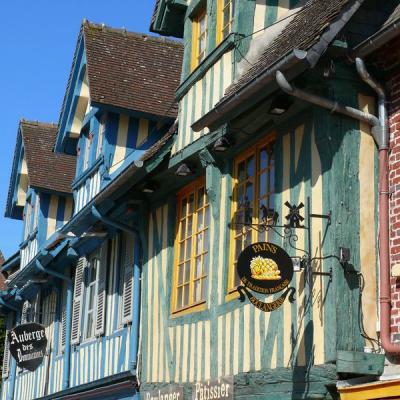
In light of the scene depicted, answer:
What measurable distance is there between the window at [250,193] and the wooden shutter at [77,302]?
6288 mm

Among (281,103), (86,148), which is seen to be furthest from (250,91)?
(86,148)

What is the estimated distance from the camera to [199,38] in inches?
487

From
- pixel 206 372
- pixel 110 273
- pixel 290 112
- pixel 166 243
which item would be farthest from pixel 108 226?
pixel 290 112

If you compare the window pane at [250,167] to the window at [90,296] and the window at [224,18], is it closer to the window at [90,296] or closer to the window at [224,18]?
the window at [224,18]

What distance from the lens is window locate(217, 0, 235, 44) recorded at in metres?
11.2

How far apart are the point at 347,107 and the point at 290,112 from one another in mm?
1065

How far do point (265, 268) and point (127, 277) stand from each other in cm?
605

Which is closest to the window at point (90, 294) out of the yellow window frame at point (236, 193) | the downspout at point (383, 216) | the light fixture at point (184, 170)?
the light fixture at point (184, 170)

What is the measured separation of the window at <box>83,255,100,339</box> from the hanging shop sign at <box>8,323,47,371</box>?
178 centimetres

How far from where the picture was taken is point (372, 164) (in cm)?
849

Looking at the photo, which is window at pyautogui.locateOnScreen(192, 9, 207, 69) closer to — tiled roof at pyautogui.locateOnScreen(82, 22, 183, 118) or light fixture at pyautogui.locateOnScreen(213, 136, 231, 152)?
light fixture at pyautogui.locateOnScreen(213, 136, 231, 152)

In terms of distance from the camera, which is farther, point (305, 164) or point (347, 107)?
point (305, 164)

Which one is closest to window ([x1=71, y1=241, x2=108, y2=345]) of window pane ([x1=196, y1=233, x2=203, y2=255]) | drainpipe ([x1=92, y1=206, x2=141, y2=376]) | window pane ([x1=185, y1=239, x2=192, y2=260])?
drainpipe ([x1=92, y1=206, x2=141, y2=376])

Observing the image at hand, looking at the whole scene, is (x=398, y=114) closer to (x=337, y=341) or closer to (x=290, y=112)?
(x=290, y=112)
